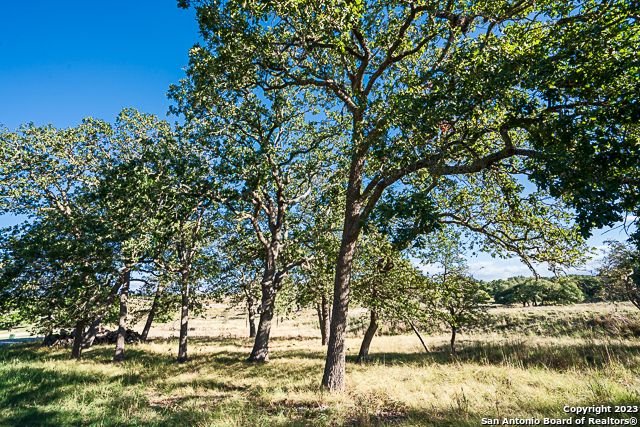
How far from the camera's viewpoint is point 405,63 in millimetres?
10656

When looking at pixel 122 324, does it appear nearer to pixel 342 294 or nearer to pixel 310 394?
pixel 310 394

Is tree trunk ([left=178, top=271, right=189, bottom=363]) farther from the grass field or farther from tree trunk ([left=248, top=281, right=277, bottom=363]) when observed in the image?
tree trunk ([left=248, top=281, right=277, bottom=363])

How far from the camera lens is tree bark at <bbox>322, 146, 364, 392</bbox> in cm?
819

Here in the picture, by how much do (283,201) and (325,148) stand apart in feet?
11.7

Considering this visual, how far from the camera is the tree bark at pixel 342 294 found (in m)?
8.19

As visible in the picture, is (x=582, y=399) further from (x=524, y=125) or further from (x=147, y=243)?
(x=147, y=243)

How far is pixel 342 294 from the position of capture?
8.65m

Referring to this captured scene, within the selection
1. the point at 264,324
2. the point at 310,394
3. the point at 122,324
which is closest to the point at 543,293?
the point at 264,324

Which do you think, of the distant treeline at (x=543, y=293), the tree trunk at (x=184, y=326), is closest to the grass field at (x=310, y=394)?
the tree trunk at (x=184, y=326)

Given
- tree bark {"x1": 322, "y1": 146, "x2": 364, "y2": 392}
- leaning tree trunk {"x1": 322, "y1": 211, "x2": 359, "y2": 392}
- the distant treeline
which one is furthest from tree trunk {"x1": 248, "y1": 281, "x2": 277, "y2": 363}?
the distant treeline

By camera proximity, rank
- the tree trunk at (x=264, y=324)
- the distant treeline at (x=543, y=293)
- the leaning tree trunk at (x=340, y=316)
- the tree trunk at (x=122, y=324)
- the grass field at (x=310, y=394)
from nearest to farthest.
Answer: the grass field at (x=310, y=394) → the leaning tree trunk at (x=340, y=316) → the tree trunk at (x=264, y=324) → the tree trunk at (x=122, y=324) → the distant treeline at (x=543, y=293)

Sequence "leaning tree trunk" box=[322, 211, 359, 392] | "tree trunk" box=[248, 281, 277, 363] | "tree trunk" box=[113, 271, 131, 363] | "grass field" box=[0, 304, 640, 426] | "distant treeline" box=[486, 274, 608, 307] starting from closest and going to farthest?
"grass field" box=[0, 304, 640, 426] → "leaning tree trunk" box=[322, 211, 359, 392] → "tree trunk" box=[248, 281, 277, 363] → "tree trunk" box=[113, 271, 131, 363] → "distant treeline" box=[486, 274, 608, 307]

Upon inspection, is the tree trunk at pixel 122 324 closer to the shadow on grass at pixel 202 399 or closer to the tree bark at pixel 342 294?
the shadow on grass at pixel 202 399

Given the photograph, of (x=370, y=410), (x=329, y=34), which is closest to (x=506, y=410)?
(x=370, y=410)
